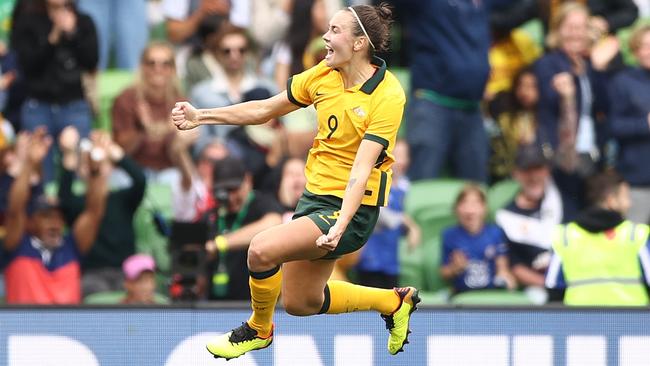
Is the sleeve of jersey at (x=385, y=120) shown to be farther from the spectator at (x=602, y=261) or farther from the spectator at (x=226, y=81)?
the spectator at (x=226, y=81)

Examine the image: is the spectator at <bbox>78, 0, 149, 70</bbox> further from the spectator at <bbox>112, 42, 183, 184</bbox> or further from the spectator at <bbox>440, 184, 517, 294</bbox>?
the spectator at <bbox>440, 184, 517, 294</bbox>

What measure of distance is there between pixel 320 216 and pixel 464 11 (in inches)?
165

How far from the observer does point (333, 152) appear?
7828 millimetres

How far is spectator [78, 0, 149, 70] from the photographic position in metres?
11.9

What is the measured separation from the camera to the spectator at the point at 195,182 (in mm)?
10984

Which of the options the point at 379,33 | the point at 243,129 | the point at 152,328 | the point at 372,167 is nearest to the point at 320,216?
the point at 372,167

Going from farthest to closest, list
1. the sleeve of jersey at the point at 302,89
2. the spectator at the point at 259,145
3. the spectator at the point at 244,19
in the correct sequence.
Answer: the spectator at the point at 244,19 < the spectator at the point at 259,145 < the sleeve of jersey at the point at 302,89

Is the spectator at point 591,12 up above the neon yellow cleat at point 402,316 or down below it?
above

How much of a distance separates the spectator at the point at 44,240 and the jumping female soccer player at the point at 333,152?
287 centimetres

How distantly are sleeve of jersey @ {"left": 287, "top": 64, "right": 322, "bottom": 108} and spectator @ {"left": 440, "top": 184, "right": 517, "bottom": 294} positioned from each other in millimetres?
3379

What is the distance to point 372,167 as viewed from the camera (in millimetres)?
7676

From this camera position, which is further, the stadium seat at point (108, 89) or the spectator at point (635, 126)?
the stadium seat at point (108, 89)

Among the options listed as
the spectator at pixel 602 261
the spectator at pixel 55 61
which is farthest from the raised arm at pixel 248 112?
the spectator at pixel 55 61

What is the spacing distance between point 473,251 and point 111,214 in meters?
2.60
